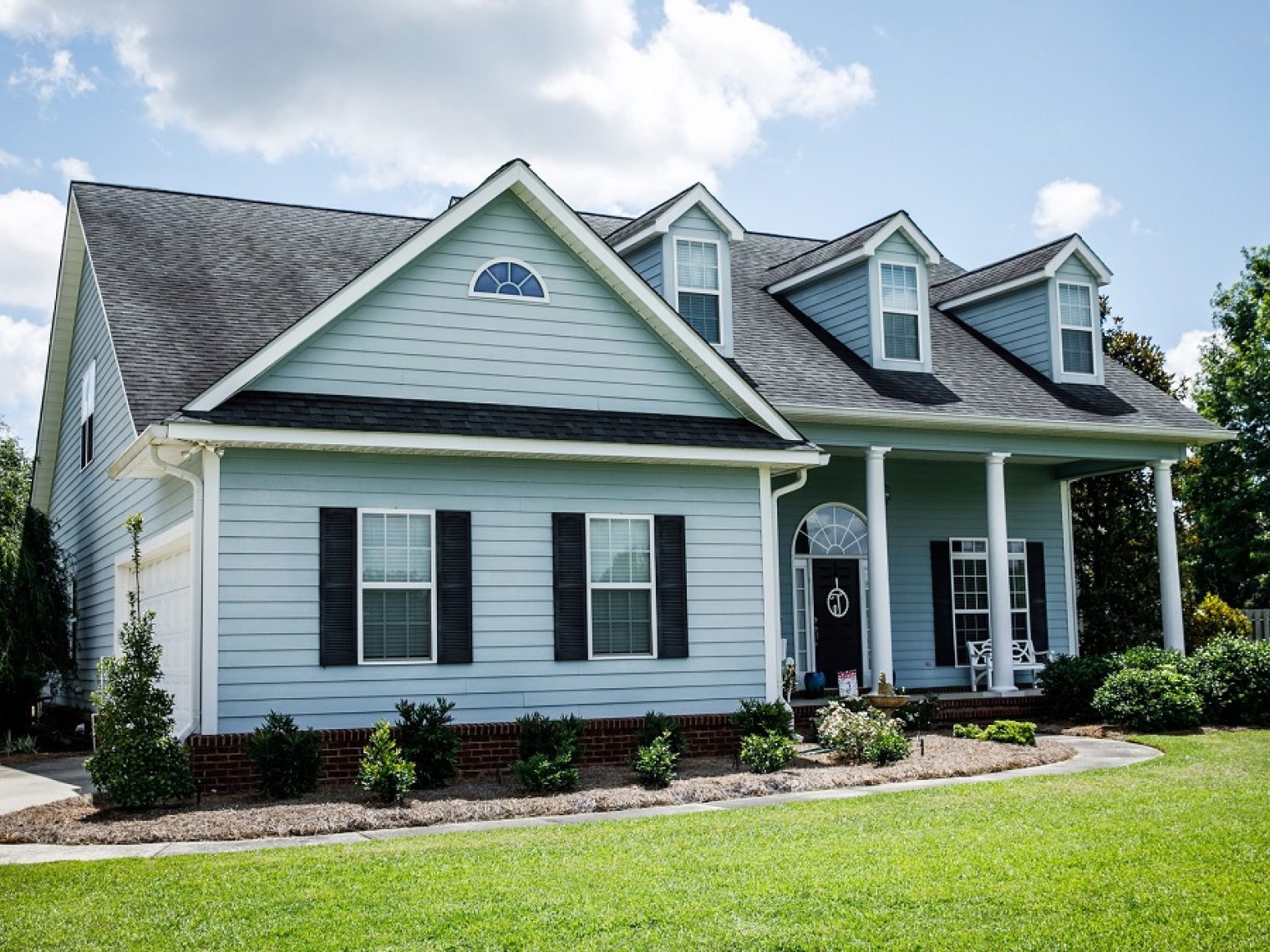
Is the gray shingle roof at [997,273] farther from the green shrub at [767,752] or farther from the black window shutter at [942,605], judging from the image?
the green shrub at [767,752]

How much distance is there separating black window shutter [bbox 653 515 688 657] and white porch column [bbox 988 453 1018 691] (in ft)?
20.5

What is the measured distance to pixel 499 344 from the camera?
1409 cm

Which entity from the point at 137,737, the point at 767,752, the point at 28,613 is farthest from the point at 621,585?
the point at 28,613

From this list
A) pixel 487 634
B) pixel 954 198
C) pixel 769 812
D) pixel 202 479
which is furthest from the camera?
pixel 954 198

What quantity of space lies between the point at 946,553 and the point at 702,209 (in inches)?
272

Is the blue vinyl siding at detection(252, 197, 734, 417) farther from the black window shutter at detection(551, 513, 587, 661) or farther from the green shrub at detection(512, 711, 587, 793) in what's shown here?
the green shrub at detection(512, 711, 587, 793)

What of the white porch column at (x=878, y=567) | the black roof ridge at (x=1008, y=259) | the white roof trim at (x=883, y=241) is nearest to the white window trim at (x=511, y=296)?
the white porch column at (x=878, y=567)

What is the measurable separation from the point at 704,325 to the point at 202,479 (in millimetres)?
7688

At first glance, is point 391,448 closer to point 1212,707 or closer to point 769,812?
point 769,812

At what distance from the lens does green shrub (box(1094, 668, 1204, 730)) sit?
1653 centimetres

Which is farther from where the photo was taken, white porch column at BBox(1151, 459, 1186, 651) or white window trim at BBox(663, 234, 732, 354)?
white porch column at BBox(1151, 459, 1186, 651)

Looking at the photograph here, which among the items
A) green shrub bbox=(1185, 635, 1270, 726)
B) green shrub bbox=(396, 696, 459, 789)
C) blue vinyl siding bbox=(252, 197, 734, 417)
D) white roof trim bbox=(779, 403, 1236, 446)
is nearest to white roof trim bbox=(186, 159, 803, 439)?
blue vinyl siding bbox=(252, 197, 734, 417)

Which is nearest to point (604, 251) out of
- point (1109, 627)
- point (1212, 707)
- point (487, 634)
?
point (487, 634)

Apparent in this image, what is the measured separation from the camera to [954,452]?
1878cm
